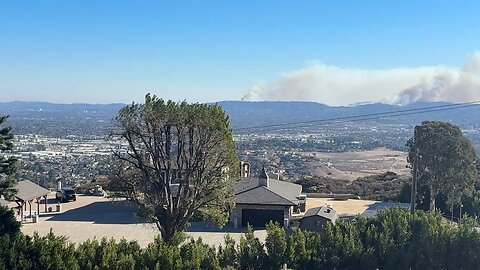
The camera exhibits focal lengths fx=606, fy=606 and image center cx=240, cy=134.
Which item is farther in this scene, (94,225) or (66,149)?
(66,149)

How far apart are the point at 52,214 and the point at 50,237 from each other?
18035mm

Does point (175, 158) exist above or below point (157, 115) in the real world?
below

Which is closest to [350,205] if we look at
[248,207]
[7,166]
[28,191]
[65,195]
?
[248,207]

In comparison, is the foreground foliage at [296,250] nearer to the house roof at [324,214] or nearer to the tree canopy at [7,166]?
the tree canopy at [7,166]

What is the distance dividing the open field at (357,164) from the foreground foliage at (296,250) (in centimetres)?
5835

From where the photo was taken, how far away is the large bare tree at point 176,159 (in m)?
23.5

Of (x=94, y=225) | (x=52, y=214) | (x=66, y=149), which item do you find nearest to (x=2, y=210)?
(x=94, y=225)

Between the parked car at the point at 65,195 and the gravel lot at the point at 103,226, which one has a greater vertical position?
the parked car at the point at 65,195

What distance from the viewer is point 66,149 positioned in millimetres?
118812

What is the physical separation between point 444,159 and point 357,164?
68718mm

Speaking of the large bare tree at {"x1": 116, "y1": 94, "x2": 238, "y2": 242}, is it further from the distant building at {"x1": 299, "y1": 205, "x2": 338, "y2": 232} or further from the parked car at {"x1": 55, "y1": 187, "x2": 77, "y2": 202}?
the parked car at {"x1": 55, "y1": 187, "x2": 77, "y2": 202}

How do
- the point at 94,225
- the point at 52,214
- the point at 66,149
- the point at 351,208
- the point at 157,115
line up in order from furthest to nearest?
the point at 66,149 → the point at 351,208 → the point at 52,214 → the point at 94,225 → the point at 157,115

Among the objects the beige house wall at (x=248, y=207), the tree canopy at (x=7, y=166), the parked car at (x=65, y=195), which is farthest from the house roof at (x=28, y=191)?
the beige house wall at (x=248, y=207)

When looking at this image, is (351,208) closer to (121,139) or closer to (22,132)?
(121,139)
